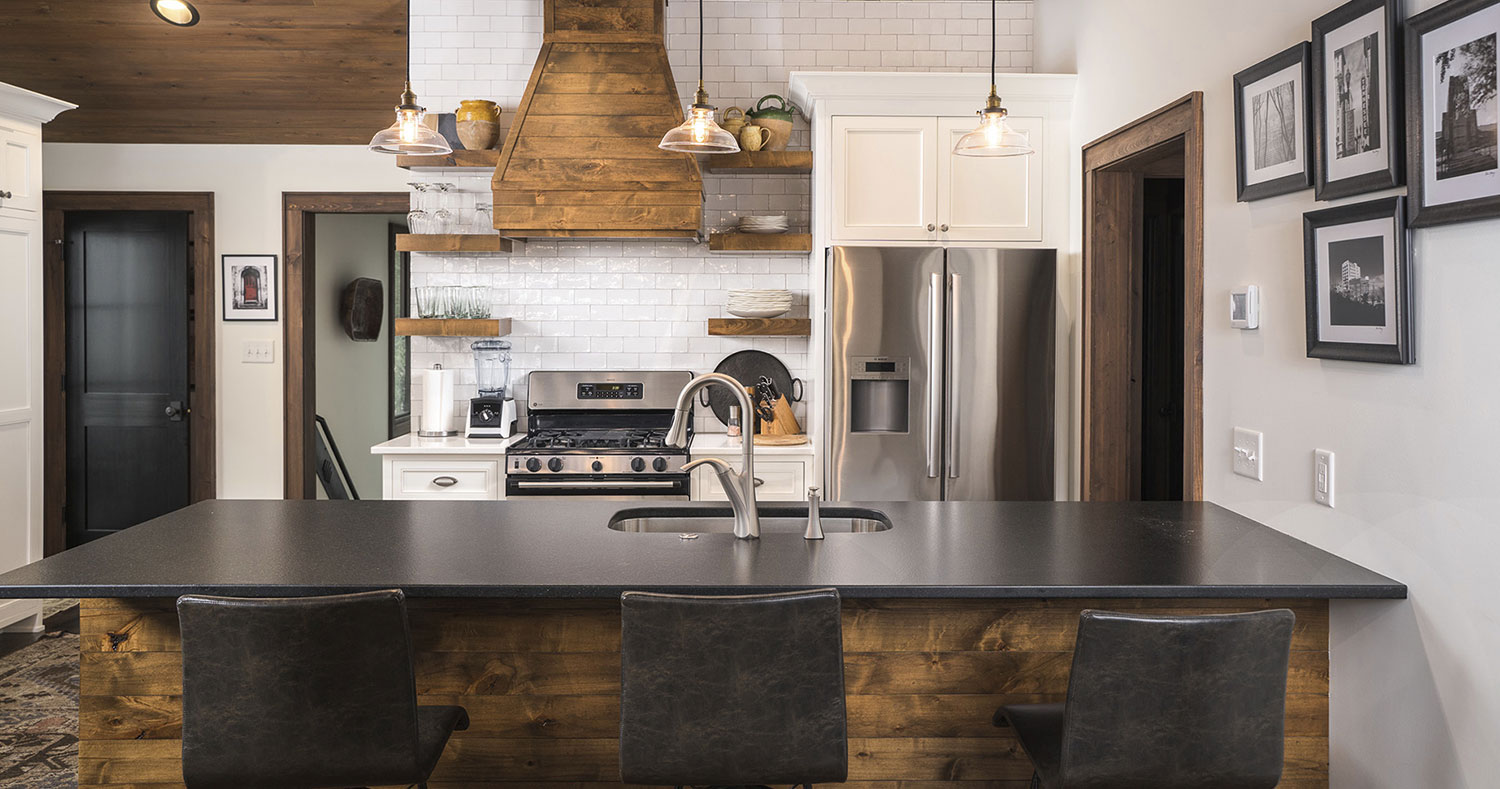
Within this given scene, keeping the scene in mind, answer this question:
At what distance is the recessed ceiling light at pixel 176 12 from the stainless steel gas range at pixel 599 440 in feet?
7.17

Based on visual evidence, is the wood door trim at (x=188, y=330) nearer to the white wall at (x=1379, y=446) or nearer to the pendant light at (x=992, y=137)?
Answer: the pendant light at (x=992, y=137)

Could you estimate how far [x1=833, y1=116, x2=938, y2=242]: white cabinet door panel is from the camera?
4305 millimetres

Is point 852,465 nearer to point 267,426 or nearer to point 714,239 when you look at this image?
point 714,239

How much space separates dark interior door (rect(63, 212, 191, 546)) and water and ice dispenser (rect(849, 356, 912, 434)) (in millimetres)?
3932

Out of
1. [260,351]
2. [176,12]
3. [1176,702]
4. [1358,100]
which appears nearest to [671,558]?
[1176,702]

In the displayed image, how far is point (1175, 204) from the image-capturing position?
4477 millimetres

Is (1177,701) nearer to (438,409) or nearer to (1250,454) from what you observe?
(1250,454)

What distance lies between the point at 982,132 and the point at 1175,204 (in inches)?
77.5

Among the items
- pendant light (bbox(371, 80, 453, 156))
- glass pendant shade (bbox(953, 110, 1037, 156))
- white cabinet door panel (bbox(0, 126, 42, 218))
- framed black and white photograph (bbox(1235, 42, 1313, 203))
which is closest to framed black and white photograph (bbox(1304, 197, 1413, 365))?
framed black and white photograph (bbox(1235, 42, 1313, 203))

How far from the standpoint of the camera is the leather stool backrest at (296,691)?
175 centimetres

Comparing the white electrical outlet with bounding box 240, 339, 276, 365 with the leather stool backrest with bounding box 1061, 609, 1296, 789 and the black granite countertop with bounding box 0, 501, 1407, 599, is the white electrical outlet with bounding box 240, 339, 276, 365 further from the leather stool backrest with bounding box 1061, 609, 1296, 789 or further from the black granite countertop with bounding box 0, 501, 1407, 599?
the leather stool backrest with bounding box 1061, 609, 1296, 789

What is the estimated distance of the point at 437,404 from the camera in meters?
4.70

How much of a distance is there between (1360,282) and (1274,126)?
0.55m

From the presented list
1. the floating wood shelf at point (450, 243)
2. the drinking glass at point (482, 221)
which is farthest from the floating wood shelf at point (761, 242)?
the drinking glass at point (482, 221)
